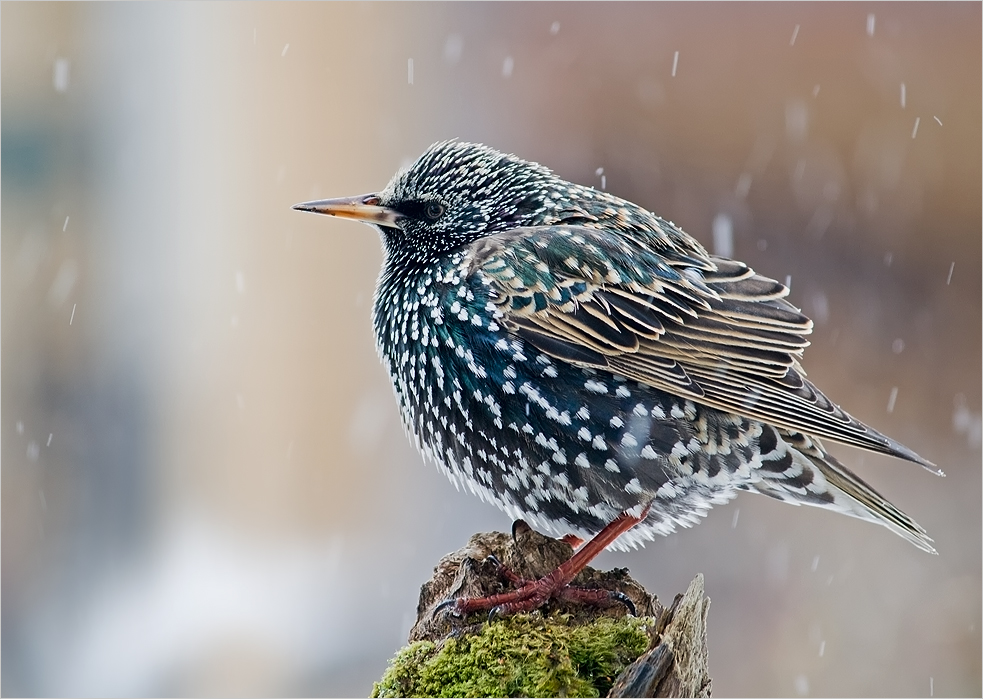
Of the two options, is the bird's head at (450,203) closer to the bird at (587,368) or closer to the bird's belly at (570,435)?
the bird at (587,368)

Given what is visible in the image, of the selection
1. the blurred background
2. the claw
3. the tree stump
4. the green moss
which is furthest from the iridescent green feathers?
the blurred background

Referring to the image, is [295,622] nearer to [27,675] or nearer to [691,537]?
[27,675]

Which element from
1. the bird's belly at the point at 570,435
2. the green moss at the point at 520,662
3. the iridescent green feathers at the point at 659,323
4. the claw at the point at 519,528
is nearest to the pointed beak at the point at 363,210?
the iridescent green feathers at the point at 659,323

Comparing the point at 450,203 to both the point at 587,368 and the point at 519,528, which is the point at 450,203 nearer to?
the point at 587,368

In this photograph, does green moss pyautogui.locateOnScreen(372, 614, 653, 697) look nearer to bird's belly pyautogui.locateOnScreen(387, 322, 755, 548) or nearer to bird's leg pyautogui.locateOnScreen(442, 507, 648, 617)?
bird's leg pyautogui.locateOnScreen(442, 507, 648, 617)

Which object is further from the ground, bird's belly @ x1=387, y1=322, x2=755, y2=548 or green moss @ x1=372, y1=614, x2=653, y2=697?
bird's belly @ x1=387, y1=322, x2=755, y2=548

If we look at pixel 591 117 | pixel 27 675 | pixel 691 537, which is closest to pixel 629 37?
pixel 591 117
